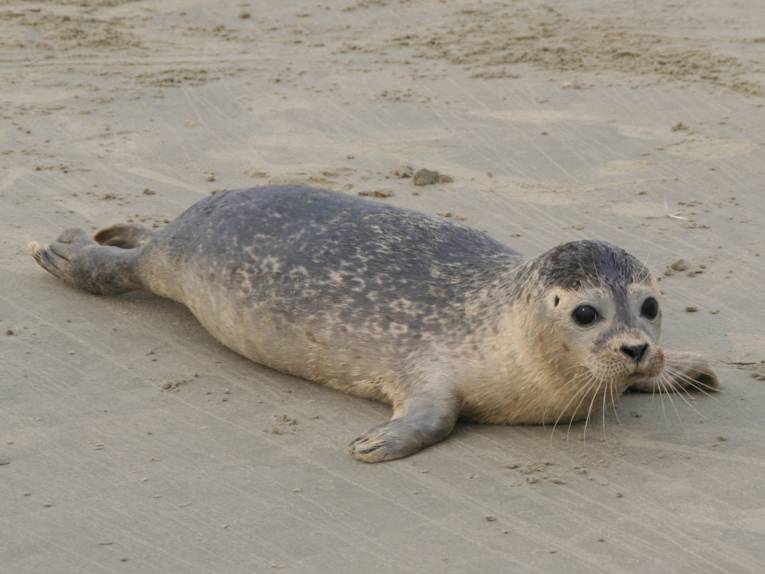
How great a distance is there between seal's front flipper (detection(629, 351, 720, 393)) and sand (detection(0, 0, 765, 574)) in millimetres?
72

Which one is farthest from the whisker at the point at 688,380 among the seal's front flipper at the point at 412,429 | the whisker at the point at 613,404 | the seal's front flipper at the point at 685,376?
the seal's front flipper at the point at 412,429

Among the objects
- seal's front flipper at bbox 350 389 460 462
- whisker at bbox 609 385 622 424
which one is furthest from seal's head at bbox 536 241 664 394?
seal's front flipper at bbox 350 389 460 462

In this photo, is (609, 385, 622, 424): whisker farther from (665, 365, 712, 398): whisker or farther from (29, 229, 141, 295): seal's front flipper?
(29, 229, 141, 295): seal's front flipper

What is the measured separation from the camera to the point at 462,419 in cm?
527

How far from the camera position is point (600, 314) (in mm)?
4879

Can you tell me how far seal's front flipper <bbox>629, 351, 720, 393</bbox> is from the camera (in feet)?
17.9

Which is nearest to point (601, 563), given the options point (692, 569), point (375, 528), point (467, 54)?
point (692, 569)

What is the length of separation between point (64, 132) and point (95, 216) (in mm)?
1542

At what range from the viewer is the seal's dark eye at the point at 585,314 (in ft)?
16.0

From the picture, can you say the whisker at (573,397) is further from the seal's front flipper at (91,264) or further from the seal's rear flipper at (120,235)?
the seal's rear flipper at (120,235)

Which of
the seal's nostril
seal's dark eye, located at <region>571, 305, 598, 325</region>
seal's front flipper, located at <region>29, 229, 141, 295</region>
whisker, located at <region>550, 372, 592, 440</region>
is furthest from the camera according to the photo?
seal's front flipper, located at <region>29, 229, 141, 295</region>

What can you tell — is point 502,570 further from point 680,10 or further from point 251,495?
point 680,10

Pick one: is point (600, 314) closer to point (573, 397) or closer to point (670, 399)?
point (573, 397)

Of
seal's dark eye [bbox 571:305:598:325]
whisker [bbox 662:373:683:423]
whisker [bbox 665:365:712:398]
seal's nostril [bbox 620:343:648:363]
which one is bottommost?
whisker [bbox 662:373:683:423]
